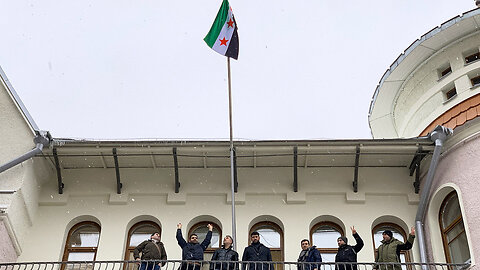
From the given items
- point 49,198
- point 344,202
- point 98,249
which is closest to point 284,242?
point 344,202

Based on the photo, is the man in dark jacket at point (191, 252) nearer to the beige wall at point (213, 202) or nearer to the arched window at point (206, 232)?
the beige wall at point (213, 202)

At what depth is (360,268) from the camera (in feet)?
46.1

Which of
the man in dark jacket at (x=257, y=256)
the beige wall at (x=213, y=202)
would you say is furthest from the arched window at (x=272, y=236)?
the man in dark jacket at (x=257, y=256)

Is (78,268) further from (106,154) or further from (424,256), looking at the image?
(424,256)

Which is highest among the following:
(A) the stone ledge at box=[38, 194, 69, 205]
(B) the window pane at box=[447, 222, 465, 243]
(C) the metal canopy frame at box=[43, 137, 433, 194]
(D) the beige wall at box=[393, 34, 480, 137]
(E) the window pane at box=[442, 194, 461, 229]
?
(D) the beige wall at box=[393, 34, 480, 137]

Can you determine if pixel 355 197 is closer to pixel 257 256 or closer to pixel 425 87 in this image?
pixel 257 256

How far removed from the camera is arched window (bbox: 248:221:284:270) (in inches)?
587

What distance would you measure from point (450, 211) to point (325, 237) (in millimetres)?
2634

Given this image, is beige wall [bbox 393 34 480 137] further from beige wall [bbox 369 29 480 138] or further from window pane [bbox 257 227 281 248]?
window pane [bbox 257 227 281 248]

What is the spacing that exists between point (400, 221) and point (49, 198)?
7.51 meters

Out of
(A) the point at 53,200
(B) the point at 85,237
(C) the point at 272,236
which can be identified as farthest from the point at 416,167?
(A) the point at 53,200

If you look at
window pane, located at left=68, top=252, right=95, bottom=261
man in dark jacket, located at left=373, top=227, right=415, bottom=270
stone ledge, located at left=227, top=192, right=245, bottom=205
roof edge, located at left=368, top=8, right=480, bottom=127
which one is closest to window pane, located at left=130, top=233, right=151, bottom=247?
window pane, located at left=68, top=252, right=95, bottom=261

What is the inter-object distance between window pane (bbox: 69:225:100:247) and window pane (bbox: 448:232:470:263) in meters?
7.31

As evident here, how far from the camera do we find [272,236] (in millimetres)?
15273
